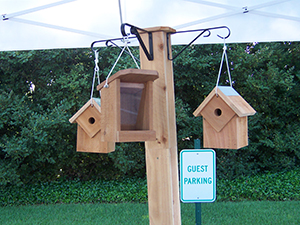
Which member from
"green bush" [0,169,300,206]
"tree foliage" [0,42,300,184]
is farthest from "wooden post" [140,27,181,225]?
"green bush" [0,169,300,206]

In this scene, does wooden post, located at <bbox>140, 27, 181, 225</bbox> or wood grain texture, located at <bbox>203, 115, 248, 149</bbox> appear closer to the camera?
wooden post, located at <bbox>140, 27, 181, 225</bbox>

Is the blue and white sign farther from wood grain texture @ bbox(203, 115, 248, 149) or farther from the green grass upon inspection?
the green grass

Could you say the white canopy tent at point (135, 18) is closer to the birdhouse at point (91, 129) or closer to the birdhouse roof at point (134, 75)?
the birdhouse at point (91, 129)

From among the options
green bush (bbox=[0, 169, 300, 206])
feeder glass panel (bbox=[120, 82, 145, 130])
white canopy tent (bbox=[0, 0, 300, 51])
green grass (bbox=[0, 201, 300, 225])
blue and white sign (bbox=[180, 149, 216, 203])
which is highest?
white canopy tent (bbox=[0, 0, 300, 51])

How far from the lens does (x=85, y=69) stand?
17.8 feet

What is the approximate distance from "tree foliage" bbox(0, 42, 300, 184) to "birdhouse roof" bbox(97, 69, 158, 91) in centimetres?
355

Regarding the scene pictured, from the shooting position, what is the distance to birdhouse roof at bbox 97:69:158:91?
4.03ft

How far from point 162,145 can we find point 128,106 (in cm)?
30

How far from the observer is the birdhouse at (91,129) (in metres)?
1.80

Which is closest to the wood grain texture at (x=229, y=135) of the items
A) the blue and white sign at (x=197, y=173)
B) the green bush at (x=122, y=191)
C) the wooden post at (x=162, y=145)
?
the blue and white sign at (x=197, y=173)

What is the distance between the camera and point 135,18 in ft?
6.42

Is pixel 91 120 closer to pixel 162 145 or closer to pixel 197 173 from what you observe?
pixel 162 145

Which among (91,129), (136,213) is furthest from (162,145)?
(136,213)

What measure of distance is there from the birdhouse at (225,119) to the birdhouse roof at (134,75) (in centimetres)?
67
